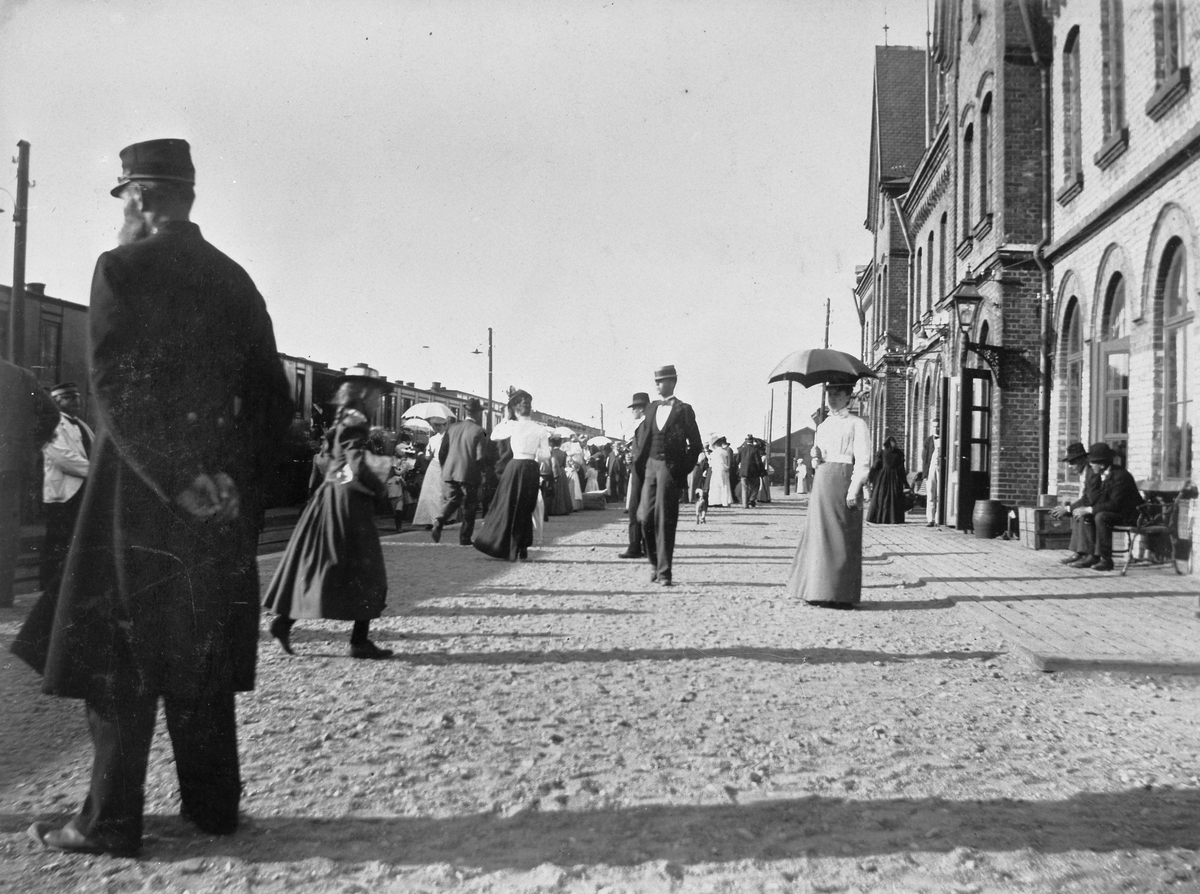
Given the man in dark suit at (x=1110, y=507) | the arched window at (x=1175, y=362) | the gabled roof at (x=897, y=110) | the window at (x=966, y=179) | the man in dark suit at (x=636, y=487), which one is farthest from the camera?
the gabled roof at (x=897, y=110)

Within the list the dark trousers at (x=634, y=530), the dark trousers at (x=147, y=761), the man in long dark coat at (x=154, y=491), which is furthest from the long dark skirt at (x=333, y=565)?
the dark trousers at (x=634, y=530)

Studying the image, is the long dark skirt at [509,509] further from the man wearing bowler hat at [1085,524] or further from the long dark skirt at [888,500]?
the long dark skirt at [888,500]

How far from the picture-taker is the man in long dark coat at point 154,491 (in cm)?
293

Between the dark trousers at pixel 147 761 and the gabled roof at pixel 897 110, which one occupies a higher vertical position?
the gabled roof at pixel 897 110

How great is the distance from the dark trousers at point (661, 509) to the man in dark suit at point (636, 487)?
43 centimetres

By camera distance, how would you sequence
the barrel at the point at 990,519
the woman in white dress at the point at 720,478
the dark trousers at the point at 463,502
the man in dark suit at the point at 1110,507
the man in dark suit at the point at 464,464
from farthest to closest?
the woman in white dress at the point at 720,478 → the barrel at the point at 990,519 → the dark trousers at the point at 463,502 → the man in dark suit at the point at 464,464 → the man in dark suit at the point at 1110,507

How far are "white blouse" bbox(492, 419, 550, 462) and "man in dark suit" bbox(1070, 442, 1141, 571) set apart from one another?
5629mm

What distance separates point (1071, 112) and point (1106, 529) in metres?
7.33

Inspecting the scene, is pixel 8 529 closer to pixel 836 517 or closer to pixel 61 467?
pixel 61 467

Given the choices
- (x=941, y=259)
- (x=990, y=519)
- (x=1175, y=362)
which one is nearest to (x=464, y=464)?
(x=1175, y=362)

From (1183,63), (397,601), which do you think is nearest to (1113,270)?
(1183,63)

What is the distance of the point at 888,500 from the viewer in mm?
21625

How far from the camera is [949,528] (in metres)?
18.8

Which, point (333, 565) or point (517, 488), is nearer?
point (333, 565)
